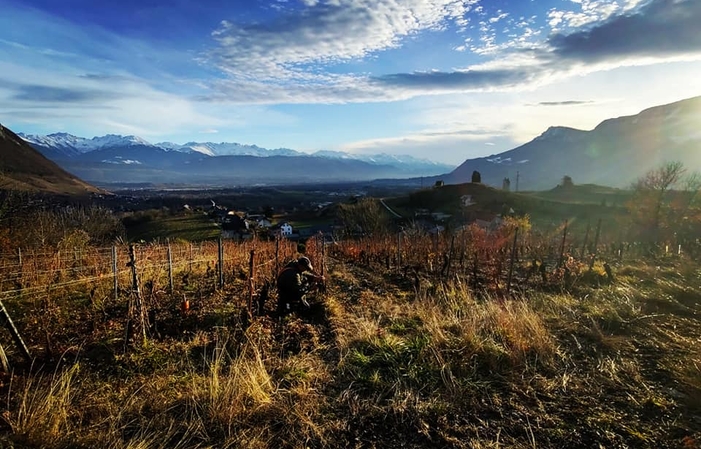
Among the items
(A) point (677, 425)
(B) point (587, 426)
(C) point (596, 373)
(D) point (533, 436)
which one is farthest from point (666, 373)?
(D) point (533, 436)

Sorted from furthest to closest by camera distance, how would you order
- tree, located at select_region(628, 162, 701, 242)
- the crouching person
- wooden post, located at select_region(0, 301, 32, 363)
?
1. tree, located at select_region(628, 162, 701, 242)
2. the crouching person
3. wooden post, located at select_region(0, 301, 32, 363)

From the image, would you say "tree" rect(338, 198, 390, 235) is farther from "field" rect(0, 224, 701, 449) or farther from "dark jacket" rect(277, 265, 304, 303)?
"field" rect(0, 224, 701, 449)

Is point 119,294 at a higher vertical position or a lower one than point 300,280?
lower

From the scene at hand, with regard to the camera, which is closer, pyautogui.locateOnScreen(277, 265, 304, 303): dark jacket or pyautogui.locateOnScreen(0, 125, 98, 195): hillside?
pyautogui.locateOnScreen(277, 265, 304, 303): dark jacket

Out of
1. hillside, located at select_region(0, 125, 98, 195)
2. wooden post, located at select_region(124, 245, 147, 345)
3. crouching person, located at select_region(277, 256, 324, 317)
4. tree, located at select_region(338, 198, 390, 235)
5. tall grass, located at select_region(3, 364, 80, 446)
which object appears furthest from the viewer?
hillside, located at select_region(0, 125, 98, 195)

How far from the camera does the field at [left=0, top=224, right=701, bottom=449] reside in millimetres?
3273

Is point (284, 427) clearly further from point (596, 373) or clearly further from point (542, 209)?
point (542, 209)

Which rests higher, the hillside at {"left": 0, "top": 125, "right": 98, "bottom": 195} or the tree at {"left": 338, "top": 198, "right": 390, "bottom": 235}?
the hillside at {"left": 0, "top": 125, "right": 98, "bottom": 195}

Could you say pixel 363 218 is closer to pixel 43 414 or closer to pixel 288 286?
pixel 288 286

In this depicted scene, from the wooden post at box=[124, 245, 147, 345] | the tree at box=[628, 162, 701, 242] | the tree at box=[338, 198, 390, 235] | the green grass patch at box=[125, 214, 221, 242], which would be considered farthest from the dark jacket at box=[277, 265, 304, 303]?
the green grass patch at box=[125, 214, 221, 242]

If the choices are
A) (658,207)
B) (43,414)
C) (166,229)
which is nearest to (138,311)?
(43,414)

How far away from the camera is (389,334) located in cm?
559

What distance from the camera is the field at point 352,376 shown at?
10.7 ft

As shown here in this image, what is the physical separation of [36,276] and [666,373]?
1169 centimetres
